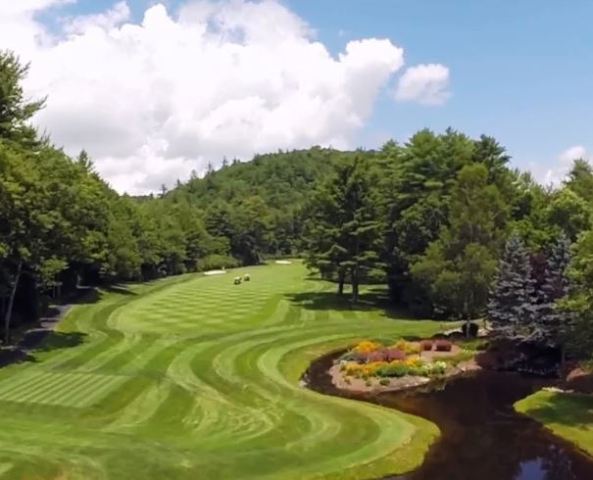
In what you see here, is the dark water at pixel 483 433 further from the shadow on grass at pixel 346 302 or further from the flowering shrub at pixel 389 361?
the shadow on grass at pixel 346 302

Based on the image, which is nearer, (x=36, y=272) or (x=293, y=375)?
(x=293, y=375)

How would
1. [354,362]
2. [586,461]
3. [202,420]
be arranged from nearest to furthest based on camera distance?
1. [586,461]
2. [202,420]
3. [354,362]

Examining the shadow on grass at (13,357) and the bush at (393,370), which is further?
the bush at (393,370)

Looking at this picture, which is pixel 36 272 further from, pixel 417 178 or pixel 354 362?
pixel 417 178

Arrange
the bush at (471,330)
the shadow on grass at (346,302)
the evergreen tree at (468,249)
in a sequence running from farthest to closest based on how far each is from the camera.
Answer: the shadow on grass at (346,302)
the bush at (471,330)
the evergreen tree at (468,249)

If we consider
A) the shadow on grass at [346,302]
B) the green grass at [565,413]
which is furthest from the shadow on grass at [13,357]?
the shadow on grass at [346,302]

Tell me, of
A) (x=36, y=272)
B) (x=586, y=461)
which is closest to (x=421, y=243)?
(x=36, y=272)

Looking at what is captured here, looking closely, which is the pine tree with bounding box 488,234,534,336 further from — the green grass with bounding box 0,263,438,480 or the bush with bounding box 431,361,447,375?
the green grass with bounding box 0,263,438,480
